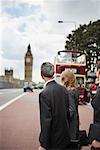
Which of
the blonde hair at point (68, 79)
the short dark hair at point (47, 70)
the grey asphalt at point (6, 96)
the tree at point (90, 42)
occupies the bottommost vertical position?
the grey asphalt at point (6, 96)

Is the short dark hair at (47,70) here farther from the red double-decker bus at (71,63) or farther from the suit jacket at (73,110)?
the red double-decker bus at (71,63)

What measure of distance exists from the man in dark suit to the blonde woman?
90cm

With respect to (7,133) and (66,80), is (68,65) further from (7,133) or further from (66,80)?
(66,80)

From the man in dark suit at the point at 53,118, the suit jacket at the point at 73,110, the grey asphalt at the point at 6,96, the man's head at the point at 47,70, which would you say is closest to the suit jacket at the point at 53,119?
the man in dark suit at the point at 53,118

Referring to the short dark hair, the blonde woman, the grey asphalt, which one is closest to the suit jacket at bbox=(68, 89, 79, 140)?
the blonde woman

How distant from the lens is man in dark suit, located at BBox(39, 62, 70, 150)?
4.18 meters

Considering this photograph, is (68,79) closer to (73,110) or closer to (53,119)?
(73,110)

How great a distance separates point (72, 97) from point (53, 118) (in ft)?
5.25

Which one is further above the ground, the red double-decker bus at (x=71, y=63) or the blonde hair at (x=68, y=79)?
the red double-decker bus at (x=71, y=63)

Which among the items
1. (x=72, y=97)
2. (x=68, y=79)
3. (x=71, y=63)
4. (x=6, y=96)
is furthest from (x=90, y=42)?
(x=68, y=79)

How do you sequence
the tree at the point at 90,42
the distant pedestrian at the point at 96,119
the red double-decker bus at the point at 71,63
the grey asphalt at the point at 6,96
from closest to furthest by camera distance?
the distant pedestrian at the point at 96,119, the red double-decker bus at the point at 71,63, the grey asphalt at the point at 6,96, the tree at the point at 90,42

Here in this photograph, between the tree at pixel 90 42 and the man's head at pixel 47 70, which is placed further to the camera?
the tree at pixel 90 42

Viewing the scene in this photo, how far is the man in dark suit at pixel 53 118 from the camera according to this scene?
13.7ft

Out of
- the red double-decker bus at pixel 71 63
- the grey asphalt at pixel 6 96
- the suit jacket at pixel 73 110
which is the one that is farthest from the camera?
the grey asphalt at pixel 6 96
